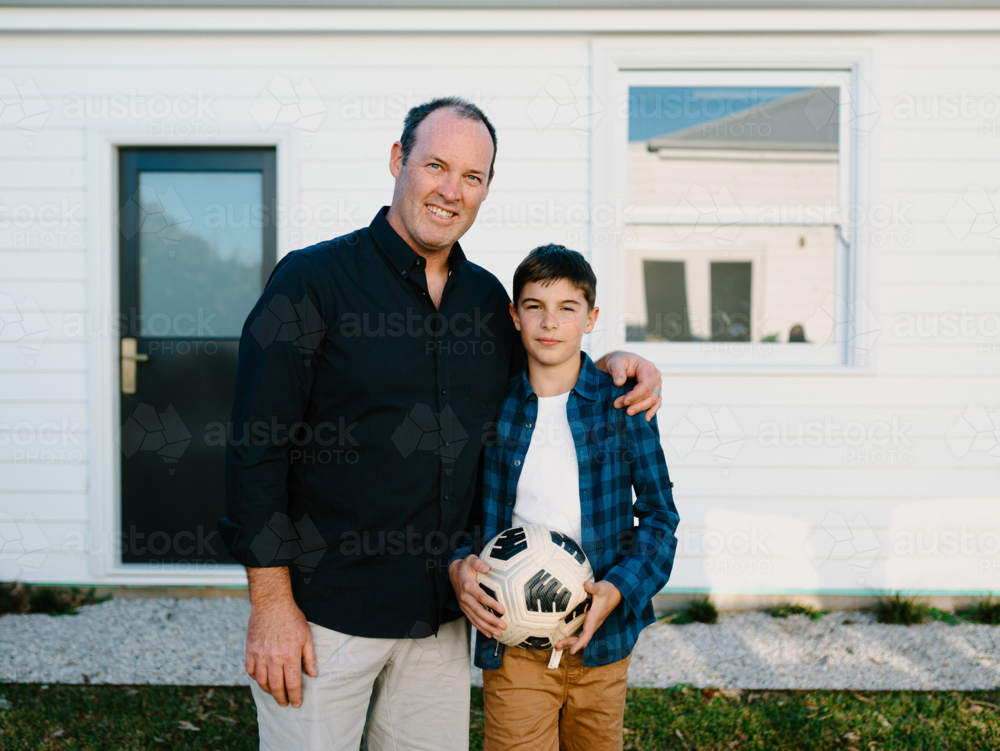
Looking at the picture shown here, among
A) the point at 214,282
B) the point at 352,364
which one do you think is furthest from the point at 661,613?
the point at 214,282

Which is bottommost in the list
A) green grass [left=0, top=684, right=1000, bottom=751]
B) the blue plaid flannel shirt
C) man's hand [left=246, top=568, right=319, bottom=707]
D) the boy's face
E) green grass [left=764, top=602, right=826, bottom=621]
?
green grass [left=0, top=684, right=1000, bottom=751]

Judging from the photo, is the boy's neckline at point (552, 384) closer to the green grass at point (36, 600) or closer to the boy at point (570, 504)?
the boy at point (570, 504)

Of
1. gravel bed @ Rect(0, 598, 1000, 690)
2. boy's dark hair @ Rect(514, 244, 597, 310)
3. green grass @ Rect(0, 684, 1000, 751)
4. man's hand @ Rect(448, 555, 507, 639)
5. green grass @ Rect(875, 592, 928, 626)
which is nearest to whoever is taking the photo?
man's hand @ Rect(448, 555, 507, 639)

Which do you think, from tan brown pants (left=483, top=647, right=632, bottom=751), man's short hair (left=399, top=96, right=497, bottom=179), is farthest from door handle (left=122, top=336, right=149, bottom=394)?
tan brown pants (left=483, top=647, right=632, bottom=751)

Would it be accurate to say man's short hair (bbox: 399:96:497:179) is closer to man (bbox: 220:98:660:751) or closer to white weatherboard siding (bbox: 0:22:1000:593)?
man (bbox: 220:98:660:751)

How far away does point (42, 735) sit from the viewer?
2736mm

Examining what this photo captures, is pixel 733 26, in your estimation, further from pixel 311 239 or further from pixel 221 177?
pixel 221 177

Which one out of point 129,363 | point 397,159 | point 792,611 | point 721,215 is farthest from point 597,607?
point 129,363

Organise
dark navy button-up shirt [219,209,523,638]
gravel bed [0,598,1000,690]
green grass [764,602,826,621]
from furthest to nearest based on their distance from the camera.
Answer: green grass [764,602,826,621], gravel bed [0,598,1000,690], dark navy button-up shirt [219,209,523,638]

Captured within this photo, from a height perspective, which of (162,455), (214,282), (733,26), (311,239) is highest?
(733,26)

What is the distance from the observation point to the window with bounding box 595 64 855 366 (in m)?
4.16

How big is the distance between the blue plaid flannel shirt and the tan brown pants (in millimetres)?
47

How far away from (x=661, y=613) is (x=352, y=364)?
3151 millimetres

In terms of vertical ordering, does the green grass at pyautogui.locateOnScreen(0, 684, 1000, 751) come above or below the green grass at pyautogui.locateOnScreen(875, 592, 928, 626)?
below
